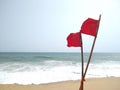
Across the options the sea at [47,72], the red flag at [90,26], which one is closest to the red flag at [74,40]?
the red flag at [90,26]

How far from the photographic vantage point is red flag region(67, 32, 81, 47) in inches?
55.7

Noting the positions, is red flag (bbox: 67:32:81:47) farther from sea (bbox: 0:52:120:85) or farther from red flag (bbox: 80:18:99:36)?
sea (bbox: 0:52:120:85)

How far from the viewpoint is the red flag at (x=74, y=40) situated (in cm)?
141

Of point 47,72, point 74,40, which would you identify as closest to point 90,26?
point 74,40

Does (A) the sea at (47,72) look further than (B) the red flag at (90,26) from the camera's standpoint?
Yes

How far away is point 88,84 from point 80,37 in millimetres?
3387

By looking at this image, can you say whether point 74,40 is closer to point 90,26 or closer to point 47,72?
point 90,26

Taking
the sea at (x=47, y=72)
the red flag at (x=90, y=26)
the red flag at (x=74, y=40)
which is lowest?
the sea at (x=47, y=72)

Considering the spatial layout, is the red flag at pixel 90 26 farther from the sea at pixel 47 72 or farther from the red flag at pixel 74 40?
the sea at pixel 47 72

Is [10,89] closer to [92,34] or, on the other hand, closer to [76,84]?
[76,84]

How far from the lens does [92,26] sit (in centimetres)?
139

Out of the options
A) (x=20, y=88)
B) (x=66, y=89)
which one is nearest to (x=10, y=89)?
(x=20, y=88)

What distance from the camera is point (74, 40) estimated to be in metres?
1.42

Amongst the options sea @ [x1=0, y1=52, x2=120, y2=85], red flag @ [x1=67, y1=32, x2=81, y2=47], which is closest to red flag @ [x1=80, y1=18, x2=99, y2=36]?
red flag @ [x1=67, y1=32, x2=81, y2=47]
